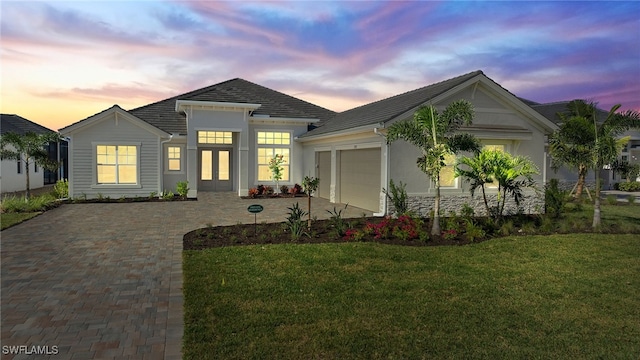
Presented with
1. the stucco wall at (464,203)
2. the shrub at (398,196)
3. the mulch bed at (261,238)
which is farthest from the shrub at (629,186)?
the mulch bed at (261,238)

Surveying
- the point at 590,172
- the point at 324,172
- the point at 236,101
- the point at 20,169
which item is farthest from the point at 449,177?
the point at 20,169

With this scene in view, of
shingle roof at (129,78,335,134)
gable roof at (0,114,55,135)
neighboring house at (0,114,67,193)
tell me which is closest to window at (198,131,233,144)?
shingle roof at (129,78,335,134)

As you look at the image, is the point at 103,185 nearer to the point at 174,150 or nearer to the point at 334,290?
the point at 174,150

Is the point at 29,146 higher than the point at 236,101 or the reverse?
the reverse

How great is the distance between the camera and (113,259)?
769 cm

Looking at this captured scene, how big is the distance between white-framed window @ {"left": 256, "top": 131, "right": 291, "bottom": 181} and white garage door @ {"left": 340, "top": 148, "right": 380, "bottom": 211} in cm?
512

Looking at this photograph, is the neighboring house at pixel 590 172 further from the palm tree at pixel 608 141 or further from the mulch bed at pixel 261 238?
the mulch bed at pixel 261 238

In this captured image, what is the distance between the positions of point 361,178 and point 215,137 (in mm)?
9921

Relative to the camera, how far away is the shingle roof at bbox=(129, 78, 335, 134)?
1988 centimetres

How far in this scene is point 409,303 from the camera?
17.8 ft

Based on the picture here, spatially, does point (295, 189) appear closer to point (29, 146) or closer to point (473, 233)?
point (29, 146)

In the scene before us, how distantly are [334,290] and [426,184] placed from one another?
27.2ft

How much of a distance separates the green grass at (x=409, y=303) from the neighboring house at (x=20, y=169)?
16.6 metres

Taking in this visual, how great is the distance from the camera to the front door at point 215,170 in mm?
21328
